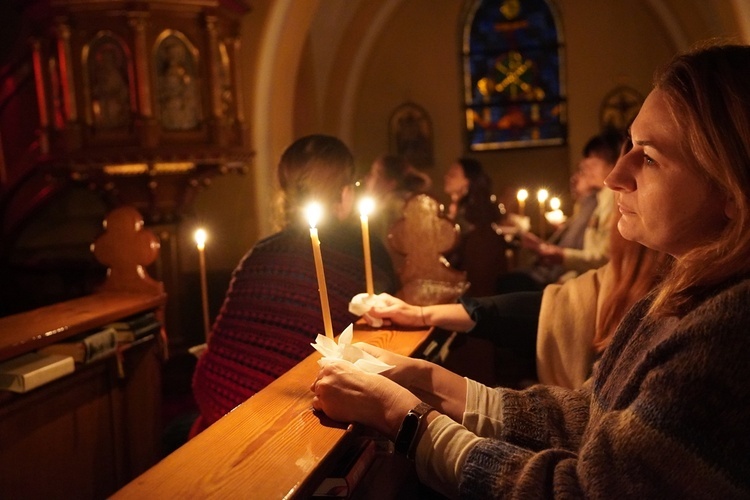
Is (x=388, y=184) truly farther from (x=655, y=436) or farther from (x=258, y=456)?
(x=655, y=436)

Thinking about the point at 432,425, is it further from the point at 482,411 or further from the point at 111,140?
the point at 111,140

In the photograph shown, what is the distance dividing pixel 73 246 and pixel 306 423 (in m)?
5.30

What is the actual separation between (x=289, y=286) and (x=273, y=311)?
102mm

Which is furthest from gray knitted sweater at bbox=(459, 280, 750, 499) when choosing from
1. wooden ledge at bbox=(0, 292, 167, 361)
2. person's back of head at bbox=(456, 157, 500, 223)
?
person's back of head at bbox=(456, 157, 500, 223)

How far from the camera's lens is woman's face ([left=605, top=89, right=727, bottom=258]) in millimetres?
1268

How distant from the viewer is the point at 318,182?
8.66 feet

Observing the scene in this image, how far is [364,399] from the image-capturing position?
151cm

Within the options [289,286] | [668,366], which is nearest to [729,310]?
[668,366]

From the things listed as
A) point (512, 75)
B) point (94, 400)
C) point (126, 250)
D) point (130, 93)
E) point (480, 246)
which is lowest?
point (94, 400)

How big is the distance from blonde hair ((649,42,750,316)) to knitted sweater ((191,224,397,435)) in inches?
56.3

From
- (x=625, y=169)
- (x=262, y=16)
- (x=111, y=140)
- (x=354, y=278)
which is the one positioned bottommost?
(x=354, y=278)

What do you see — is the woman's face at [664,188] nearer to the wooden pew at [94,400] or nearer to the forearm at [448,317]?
the forearm at [448,317]

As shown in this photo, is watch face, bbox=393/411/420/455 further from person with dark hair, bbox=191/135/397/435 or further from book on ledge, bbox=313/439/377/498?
person with dark hair, bbox=191/135/397/435

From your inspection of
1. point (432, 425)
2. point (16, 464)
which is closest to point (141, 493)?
point (432, 425)
